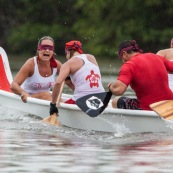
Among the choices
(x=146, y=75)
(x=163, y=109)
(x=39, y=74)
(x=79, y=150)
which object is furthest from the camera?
(x=39, y=74)

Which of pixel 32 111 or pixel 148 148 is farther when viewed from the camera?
pixel 32 111

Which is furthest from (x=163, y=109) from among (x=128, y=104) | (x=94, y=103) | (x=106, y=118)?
(x=94, y=103)

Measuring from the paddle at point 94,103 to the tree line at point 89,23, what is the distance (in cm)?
2783

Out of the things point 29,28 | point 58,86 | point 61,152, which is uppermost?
point 29,28

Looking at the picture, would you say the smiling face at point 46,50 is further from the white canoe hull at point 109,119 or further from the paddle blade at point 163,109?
the paddle blade at point 163,109

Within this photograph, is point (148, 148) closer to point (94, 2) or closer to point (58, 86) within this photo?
point (58, 86)

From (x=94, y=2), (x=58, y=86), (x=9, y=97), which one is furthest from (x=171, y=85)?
(x=94, y=2)

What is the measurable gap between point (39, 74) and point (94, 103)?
2.37 m

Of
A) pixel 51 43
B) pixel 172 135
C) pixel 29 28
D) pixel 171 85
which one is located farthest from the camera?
pixel 29 28

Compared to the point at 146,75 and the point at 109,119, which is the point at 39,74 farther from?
the point at 146,75

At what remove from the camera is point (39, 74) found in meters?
15.8

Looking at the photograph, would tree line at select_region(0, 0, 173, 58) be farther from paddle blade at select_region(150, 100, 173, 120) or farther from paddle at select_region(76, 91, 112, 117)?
paddle blade at select_region(150, 100, 173, 120)

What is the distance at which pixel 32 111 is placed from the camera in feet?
51.3

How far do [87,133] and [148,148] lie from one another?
2155mm
